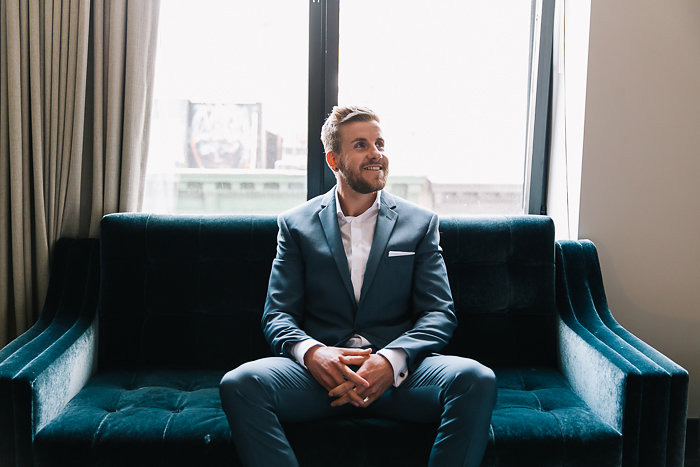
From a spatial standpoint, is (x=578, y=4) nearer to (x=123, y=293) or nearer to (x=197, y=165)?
(x=197, y=165)

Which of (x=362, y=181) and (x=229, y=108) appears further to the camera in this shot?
(x=229, y=108)

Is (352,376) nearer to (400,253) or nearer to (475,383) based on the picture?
(475,383)

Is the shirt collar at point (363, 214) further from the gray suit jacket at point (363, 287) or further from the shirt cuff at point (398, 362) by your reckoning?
the shirt cuff at point (398, 362)

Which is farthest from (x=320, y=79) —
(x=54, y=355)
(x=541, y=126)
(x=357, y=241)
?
(x=54, y=355)

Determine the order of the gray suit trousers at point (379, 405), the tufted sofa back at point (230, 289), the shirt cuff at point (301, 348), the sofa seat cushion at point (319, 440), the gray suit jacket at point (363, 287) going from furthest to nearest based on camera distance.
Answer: the tufted sofa back at point (230, 289) → the gray suit jacket at point (363, 287) → the shirt cuff at point (301, 348) → the sofa seat cushion at point (319, 440) → the gray suit trousers at point (379, 405)

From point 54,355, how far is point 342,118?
120cm

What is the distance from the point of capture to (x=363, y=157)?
2.01m

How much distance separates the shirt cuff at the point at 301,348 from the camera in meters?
1.80

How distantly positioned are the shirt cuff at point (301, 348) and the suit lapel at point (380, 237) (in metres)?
0.22

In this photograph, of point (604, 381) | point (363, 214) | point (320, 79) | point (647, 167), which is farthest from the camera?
point (320, 79)

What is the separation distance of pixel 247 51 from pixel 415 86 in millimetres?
743

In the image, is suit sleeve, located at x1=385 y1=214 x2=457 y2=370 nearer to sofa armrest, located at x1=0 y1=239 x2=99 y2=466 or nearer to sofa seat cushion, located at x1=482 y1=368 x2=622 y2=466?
sofa seat cushion, located at x1=482 y1=368 x2=622 y2=466

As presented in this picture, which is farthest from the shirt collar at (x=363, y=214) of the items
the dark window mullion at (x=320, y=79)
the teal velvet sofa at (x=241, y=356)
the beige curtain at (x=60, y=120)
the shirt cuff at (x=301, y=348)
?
the beige curtain at (x=60, y=120)

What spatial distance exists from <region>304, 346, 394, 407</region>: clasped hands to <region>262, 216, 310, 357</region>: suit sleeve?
0.44ft
